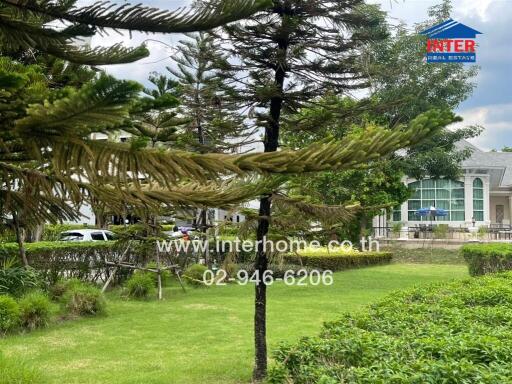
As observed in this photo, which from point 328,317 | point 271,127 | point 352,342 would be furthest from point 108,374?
point 328,317

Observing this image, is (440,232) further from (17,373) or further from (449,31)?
(17,373)

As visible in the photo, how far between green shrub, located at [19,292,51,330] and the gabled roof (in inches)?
648

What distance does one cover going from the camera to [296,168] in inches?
69.3

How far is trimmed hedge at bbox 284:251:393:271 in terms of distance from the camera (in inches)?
672

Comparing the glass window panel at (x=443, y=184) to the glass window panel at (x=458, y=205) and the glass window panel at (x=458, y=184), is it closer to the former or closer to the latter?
the glass window panel at (x=458, y=184)

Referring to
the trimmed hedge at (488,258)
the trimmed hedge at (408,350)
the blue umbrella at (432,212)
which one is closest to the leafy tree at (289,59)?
the trimmed hedge at (408,350)

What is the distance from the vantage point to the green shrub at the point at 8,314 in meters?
7.54

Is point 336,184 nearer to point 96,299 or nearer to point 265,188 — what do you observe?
point 96,299

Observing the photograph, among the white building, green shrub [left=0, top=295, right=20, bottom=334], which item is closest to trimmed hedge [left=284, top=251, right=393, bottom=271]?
the white building

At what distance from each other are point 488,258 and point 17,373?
36.9 ft

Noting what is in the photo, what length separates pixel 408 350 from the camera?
2.88 meters

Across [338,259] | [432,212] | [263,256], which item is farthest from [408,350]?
[432,212]

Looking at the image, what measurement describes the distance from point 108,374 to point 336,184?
13.8 meters

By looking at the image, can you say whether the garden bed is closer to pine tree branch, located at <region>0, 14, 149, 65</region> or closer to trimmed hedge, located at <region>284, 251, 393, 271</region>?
trimmed hedge, located at <region>284, 251, 393, 271</region>
